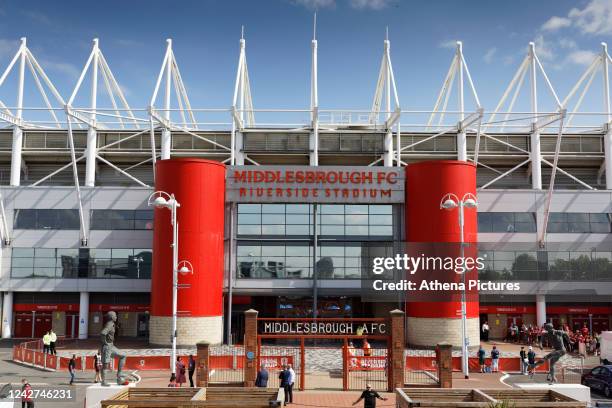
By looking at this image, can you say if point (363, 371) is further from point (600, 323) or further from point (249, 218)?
point (600, 323)

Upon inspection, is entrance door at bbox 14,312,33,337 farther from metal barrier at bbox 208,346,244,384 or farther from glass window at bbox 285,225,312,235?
metal barrier at bbox 208,346,244,384

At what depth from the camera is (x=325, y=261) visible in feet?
150

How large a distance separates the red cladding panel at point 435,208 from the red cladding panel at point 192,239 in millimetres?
13390

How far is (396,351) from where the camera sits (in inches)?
1061

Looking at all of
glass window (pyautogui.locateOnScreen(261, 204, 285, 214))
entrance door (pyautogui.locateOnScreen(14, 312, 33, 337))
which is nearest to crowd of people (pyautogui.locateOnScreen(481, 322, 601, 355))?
glass window (pyautogui.locateOnScreen(261, 204, 285, 214))

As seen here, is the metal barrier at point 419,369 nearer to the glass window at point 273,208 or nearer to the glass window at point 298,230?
the glass window at point 298,230

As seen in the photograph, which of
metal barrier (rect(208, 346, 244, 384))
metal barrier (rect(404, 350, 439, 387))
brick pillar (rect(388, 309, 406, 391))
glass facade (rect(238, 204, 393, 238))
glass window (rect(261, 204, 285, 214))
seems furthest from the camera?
glass window (rect(261, 204, 285, 214))

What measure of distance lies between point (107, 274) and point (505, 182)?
34312 millimetres

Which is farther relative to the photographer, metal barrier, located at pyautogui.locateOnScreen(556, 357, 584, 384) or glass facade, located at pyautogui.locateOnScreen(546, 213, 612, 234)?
glass facade, located at pyautogui.locateOnScreen(546, 213, 612, 234)

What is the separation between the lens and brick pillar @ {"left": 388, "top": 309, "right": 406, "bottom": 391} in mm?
26828

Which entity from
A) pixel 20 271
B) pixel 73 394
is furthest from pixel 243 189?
pixel 73 394

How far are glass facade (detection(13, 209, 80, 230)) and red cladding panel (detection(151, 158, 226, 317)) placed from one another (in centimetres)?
932

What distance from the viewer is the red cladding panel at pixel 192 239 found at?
41438 millimetres

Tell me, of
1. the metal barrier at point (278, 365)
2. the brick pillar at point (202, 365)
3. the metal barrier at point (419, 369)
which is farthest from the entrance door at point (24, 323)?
the metal barrier at point (419, 369)
